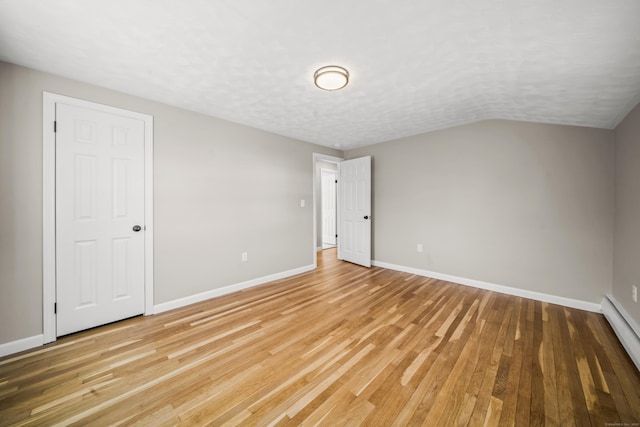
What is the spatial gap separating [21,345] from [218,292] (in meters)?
1.64

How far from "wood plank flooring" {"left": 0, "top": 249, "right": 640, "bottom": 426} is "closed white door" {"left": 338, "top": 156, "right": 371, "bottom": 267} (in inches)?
75.7

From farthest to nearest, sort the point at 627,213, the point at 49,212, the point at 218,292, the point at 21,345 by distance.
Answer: the point at 218,292 → the point at 627,213 → the point at 49,212 → the point at 21,345

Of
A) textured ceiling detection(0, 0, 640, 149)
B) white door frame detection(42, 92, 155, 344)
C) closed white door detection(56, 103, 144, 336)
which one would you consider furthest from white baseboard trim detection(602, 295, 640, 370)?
white door frame detection(42, 92, 155, 344)

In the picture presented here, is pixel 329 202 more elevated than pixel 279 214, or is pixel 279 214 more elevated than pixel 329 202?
pixel 329 202

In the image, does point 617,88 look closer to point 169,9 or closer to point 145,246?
point 169,9

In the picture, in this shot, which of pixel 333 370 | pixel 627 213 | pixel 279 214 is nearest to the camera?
pixel 333 370

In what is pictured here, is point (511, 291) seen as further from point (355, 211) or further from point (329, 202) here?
point (329, 202)

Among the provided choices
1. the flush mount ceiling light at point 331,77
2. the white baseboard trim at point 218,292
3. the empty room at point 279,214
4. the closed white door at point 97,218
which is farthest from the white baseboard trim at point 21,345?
the flush mount ceiling light at point 331,77

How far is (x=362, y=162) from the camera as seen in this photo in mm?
4582

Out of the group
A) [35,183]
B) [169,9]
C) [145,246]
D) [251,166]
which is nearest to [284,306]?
[145,246]

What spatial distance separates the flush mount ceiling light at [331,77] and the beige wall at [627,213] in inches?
103

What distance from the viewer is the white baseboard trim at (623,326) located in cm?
183

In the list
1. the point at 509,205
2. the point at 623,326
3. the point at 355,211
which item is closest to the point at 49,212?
the point at 355,211

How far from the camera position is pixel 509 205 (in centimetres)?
320
